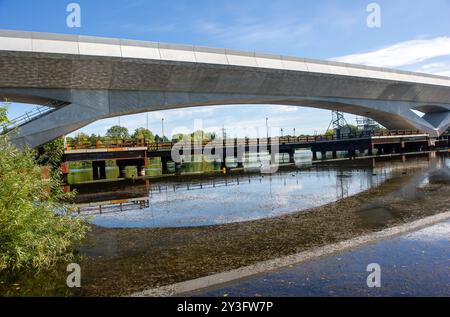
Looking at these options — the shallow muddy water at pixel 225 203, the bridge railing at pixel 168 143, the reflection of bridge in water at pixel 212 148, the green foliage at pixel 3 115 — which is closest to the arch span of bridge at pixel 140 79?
the bridge railing at pixel 168 143

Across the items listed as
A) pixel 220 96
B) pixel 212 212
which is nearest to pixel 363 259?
pixel 212 212

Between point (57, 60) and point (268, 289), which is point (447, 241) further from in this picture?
point (57, 60)

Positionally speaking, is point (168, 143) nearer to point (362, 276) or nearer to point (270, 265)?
point (270, 265)

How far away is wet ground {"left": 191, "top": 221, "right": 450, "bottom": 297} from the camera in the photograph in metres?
5.04

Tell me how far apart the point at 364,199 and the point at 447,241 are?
5621mm

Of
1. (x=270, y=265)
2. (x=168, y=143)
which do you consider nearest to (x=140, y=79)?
(x=168, y=143)

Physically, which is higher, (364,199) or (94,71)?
(94,71)

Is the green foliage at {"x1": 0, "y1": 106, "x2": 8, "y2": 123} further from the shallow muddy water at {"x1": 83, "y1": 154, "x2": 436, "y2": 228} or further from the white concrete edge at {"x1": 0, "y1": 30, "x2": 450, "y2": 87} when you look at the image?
the white concrete edge at {"x1": 0, "y1": 30, "x2": 450, "y2": 87}

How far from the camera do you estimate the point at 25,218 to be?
6.68 meters

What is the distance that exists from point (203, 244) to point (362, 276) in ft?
11.9

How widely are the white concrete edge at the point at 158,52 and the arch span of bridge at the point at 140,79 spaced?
0.06 m

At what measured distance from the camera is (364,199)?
41.8 ft

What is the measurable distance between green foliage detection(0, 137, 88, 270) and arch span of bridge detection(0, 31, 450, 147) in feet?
66.7

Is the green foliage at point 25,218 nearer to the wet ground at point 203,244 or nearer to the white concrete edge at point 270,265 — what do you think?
the wet ground at point 203,244
